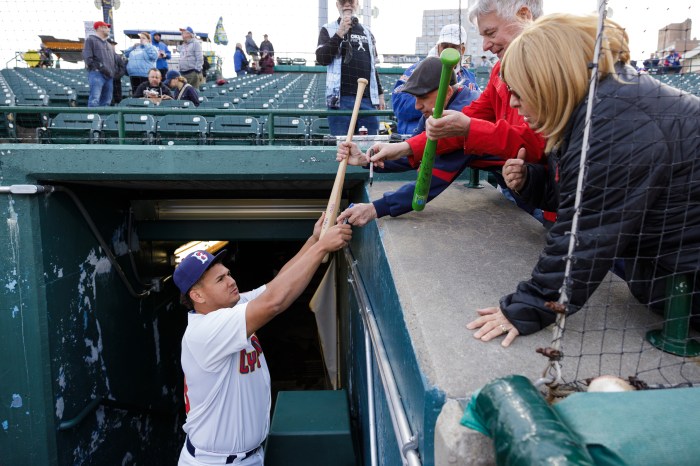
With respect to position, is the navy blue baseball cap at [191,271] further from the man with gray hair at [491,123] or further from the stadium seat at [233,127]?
the stadium seat at [233,127]

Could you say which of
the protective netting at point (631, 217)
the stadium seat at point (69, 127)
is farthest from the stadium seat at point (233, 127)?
the protective netting at point (631, 217)

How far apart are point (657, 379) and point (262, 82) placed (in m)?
14.8

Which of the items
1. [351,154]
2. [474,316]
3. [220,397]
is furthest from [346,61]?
[474,316]

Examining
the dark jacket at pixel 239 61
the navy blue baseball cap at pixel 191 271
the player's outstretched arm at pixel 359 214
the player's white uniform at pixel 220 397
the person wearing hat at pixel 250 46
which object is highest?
the person wearing hat at pixel 250 46

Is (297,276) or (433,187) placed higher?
(433,187)

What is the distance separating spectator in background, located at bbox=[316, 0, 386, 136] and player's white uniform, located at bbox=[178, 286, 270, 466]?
273 cm

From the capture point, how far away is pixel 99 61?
25.8 ft

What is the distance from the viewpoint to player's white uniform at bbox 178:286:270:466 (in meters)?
2.91

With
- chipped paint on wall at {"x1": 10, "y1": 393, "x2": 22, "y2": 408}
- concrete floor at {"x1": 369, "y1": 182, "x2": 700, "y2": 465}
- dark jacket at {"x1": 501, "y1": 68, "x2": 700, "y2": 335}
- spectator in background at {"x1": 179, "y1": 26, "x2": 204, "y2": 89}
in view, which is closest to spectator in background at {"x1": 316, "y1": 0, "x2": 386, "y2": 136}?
concrete floor at {"x1": 369, "y1": 182, "x2": 700, "y2": 465}

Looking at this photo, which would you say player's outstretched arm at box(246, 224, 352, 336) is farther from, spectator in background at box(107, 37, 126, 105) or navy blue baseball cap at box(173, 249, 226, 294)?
spectator in background at box(107, 37, 126, 105)

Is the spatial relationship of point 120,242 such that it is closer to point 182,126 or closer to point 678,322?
point 182,126

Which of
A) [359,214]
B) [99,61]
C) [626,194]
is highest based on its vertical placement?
[99,61]

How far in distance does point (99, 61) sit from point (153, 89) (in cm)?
152

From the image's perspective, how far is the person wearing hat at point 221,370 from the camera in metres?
2.82
